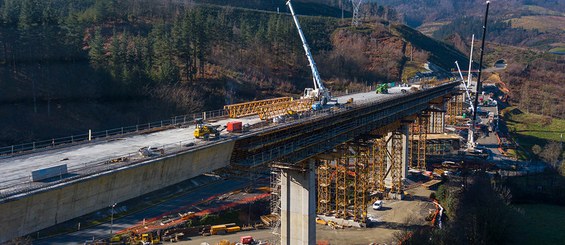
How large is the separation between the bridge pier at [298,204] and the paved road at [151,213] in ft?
47.4

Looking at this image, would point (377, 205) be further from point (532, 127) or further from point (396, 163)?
point (532, 127)

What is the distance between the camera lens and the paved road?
32.8 m

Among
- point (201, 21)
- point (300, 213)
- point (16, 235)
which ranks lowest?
point (300, 213)

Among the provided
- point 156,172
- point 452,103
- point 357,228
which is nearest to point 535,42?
point 452,103

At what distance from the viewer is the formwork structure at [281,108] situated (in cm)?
2751

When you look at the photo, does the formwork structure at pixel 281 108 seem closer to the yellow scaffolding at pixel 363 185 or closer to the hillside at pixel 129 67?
the yellow scaffolding at pixel 363 185

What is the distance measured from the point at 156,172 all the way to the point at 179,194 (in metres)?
25.8

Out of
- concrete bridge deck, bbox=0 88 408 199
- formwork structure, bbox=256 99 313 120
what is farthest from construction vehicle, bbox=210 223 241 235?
concrete bridge deck, bbox=0 88 408 199

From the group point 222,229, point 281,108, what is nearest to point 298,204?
point 281,108

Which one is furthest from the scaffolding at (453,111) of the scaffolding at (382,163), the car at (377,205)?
the car at (377,205)

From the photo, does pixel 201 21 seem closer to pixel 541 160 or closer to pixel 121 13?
pixel 121 13

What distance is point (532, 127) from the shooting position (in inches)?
2968

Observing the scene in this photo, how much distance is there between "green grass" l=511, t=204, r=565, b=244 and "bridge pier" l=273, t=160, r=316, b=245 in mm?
16438

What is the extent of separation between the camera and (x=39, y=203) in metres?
14.4
